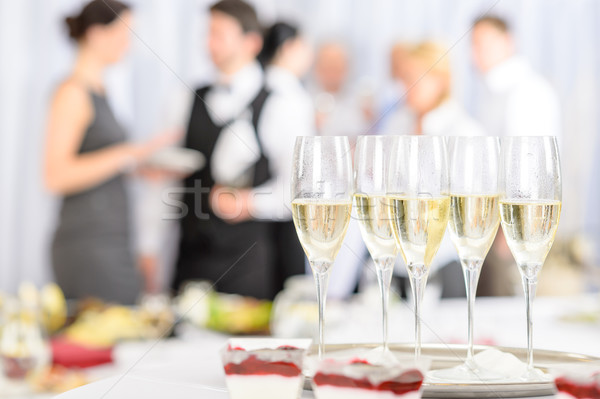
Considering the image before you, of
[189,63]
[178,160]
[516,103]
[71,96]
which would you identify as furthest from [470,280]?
[189,63]

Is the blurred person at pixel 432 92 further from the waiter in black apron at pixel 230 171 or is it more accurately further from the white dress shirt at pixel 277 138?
the waiter in black apron at pixel 230 171

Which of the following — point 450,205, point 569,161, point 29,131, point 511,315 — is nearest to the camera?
point 450,205

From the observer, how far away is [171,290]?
3.21 meters

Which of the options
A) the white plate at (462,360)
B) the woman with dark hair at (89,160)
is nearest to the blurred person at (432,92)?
the woman with dark hair at (89,160)

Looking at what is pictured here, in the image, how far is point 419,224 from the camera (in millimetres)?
687

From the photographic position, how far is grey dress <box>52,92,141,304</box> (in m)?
2.64

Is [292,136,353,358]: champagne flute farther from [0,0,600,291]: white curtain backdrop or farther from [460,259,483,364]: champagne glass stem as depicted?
[0,0,600,291]: white curtain backdrop

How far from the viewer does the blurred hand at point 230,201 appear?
2.81m

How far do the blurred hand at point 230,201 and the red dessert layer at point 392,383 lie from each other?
7.31 ft

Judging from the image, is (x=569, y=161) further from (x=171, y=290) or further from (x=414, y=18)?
(x=171, y=290)

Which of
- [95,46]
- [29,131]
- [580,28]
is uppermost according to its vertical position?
[580,28]

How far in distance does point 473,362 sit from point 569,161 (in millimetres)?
3388

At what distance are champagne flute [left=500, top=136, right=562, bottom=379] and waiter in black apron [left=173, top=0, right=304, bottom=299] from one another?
2151mm

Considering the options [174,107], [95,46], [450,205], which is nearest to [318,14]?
[174,107]
